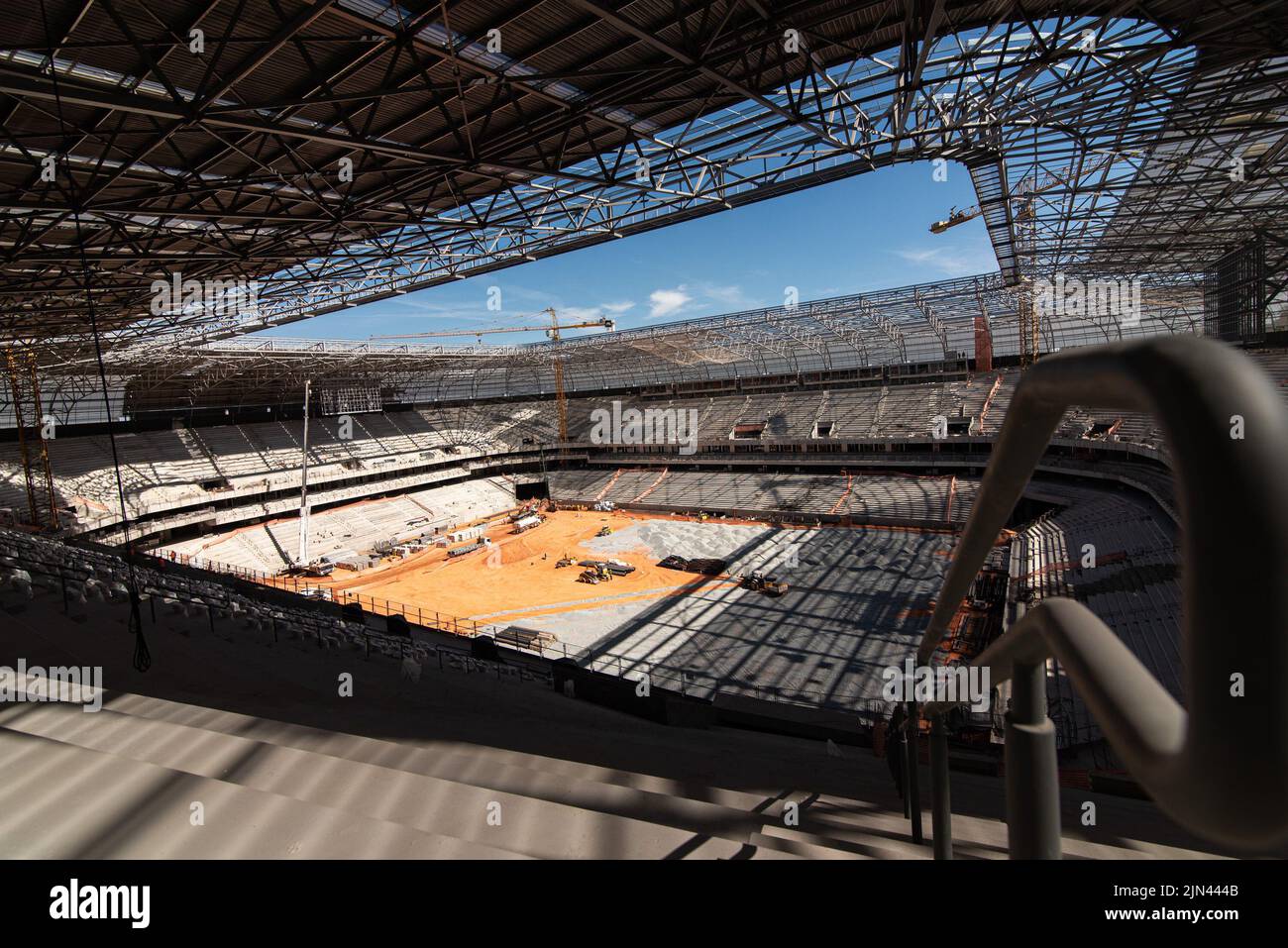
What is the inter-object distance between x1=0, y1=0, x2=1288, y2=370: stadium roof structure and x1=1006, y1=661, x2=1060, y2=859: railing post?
355 inches

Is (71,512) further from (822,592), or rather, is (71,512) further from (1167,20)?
(1167,20)

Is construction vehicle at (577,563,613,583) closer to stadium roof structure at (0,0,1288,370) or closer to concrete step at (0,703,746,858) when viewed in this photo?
stadium roof structure at (0,0,1288,370)

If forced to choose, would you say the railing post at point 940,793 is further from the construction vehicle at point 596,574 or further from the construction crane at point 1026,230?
the construction vehicle at point 596,574

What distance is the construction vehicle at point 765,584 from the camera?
81.7 ft

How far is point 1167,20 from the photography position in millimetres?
10289

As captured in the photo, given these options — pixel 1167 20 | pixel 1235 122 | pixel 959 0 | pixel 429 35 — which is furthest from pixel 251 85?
pixel 1235 122

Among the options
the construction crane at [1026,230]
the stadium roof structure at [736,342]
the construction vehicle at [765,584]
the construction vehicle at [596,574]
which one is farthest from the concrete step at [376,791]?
the stadium roof structure at [736,342]

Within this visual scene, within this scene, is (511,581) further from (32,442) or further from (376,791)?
(32,442)

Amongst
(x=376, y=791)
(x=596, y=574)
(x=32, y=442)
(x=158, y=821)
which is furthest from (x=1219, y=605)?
(x=32, y=442)

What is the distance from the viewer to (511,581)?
94.6 ft

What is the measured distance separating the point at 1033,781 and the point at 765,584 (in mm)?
24184

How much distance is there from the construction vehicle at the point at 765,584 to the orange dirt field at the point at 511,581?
1.04m

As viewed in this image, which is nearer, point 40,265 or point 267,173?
point 267,173
